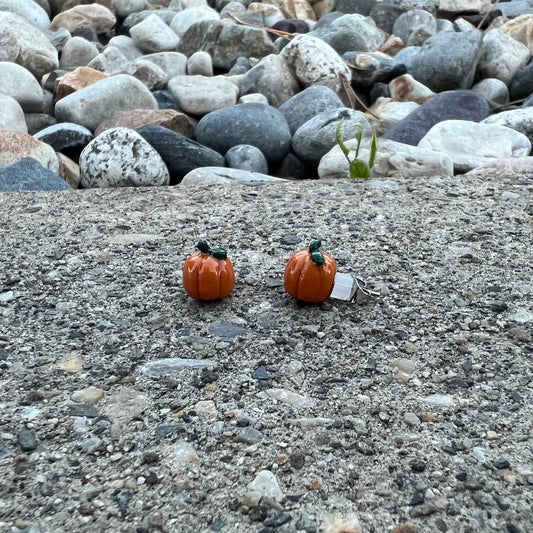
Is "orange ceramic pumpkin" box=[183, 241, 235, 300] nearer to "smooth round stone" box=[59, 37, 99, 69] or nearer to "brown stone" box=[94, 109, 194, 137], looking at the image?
"brown stone" box=[94, 109, 194, 137]

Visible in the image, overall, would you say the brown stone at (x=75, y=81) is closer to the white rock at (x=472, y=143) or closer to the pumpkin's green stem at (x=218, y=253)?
the white rock at (x=472, y=143)

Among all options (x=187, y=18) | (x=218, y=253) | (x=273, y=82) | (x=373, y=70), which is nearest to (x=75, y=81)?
(x=273, y=82)

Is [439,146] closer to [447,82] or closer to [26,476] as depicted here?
[447,82]

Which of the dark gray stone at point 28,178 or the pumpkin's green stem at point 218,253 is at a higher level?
the pumpkin's green stem at point 218,253

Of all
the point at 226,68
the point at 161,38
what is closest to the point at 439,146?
the point at 226,68

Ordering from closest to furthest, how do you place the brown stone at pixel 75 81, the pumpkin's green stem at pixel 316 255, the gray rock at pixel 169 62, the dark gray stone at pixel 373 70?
the pumpkin's green stem at pixel 316 255, the brown stone at pixel 75 81, the dark gray stone at pixel 373 70, the gray rock at pixel 169 62

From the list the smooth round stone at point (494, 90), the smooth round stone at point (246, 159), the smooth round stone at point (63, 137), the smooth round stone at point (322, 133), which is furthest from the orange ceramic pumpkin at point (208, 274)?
the smooth round stone at point (494, 90)
